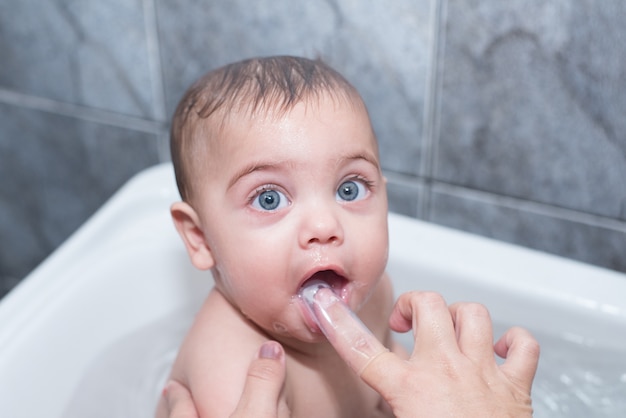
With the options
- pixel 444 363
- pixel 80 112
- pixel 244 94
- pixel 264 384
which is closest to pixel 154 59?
pixel 80 112

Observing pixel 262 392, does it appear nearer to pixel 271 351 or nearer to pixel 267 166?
pixel 271 351

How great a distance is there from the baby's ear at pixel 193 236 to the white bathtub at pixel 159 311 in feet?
0.61

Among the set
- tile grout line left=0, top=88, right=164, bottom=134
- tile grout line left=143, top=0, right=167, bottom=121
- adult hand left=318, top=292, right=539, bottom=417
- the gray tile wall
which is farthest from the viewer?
tile grout line left=0, top=88, right=164, bottom=134

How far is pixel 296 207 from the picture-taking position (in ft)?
2.22

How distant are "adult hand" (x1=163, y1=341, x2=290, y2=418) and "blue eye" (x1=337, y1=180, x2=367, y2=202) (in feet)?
0.47

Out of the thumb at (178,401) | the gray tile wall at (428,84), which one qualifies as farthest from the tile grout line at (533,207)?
the thumb at (178,401)

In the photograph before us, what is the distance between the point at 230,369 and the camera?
29.1 inches

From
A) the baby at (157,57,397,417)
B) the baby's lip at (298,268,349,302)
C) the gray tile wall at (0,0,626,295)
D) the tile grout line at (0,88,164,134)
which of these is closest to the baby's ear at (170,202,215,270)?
the baby at (157,57,397,417)

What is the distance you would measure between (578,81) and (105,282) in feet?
1.89

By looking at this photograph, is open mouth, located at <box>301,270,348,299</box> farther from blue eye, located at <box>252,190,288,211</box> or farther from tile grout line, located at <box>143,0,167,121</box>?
tile grout line, located at <box>143,0,167,121</box>

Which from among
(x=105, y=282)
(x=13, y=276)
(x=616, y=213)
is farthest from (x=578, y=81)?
(x=13, y=276)

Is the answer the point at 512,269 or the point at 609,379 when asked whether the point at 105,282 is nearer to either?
the point at 512,269

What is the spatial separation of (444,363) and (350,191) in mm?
185

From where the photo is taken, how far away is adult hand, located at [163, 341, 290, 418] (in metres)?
0.66
